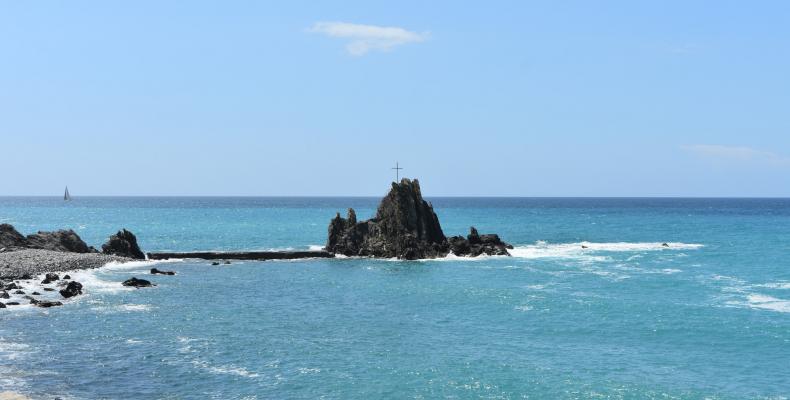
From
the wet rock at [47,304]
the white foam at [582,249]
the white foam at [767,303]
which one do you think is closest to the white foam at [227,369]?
the wet rock at [47,304]

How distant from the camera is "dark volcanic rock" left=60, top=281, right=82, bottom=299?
57531 mm

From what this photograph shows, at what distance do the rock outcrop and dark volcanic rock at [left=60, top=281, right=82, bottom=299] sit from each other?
43709 mm

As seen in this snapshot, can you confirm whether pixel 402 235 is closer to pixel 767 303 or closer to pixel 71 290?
pixel 71 290

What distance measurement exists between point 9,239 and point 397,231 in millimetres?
51280

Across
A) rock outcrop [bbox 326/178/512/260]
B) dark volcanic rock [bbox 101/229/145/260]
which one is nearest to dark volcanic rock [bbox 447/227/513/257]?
rock outcrop [bbox 326/178/512/260]

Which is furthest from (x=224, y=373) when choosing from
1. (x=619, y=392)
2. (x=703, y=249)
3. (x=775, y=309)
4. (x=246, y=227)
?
(x=246, y=227)

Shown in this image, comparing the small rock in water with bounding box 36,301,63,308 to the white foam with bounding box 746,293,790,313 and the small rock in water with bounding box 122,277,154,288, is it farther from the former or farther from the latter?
the white foam with bounding box 746,293,790,313

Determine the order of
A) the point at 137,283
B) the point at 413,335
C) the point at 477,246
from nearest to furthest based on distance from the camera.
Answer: the point at 413,335, the point at 137,283, the point at 477,246

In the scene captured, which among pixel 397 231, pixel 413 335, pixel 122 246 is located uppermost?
pixel 397 231

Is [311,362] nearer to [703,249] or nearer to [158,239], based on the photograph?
[703,249]

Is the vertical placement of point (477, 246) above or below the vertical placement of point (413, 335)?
above

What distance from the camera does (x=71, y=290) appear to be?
191 feet

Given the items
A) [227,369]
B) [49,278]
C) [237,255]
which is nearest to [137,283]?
[49,278]

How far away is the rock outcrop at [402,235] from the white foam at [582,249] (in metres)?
5.70
